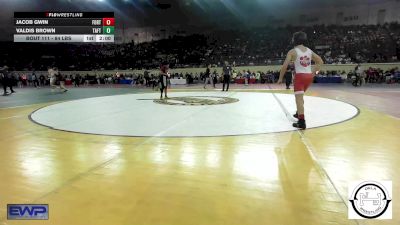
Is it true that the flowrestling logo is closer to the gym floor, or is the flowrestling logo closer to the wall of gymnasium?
the gym floor

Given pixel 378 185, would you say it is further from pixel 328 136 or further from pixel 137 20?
pixel 137 20

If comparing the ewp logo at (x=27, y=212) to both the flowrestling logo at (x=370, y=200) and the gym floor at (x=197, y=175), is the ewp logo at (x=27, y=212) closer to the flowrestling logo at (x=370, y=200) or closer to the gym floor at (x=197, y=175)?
the gym floor at (x=197, y=175)

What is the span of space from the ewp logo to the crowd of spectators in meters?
23.5

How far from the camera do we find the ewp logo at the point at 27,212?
7.64 feet

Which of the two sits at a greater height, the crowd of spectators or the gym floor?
the crowd of spectators

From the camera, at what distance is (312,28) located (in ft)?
90.3

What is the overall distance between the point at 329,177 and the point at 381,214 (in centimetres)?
78

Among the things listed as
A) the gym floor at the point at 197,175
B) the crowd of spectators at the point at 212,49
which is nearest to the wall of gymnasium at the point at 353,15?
the crowd of spectators at the point at 212,49

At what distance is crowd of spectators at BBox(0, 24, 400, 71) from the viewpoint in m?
24.4

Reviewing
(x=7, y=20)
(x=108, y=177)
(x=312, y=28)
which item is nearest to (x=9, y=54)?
(x=7, y=20)
